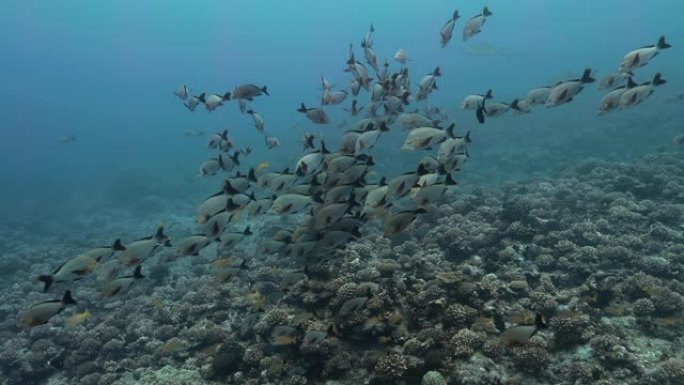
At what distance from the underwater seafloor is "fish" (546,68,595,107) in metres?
3.33

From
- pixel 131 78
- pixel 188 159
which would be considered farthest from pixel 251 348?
pixel 131 78

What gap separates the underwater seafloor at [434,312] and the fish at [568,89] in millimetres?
3335

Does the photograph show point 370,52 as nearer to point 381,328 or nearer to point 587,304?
point 381,328

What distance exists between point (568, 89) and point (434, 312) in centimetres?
411

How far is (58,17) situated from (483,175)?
17633 centimetres

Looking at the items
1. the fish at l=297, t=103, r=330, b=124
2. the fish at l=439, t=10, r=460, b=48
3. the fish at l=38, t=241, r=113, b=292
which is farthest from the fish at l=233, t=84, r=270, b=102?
the fish at l=38, t=241, r=113, b=292

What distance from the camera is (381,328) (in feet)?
23.8

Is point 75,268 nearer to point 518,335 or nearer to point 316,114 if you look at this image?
point 316,114

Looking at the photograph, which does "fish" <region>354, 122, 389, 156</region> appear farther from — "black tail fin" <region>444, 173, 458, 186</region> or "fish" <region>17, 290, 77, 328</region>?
"fish" <region>17, 290, 77, 328</region>

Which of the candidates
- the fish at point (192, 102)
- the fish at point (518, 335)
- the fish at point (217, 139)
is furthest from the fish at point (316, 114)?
the fish at point (518, 335)

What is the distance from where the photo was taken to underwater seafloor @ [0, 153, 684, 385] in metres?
6.61

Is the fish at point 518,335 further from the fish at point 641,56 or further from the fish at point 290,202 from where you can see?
the fish at point 641,56

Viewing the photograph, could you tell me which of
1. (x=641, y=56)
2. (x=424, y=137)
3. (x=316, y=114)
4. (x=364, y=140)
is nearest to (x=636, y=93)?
(x=641, y=56)

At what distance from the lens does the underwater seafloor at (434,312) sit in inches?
260
